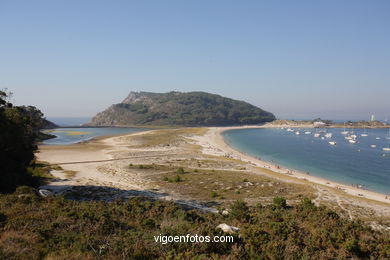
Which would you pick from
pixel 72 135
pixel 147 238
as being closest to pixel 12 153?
pixel 147 238

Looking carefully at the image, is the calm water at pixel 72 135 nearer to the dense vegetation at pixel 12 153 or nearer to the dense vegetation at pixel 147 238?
the dense vegetation at pixel 12 153

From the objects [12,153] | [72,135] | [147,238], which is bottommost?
[72,135]

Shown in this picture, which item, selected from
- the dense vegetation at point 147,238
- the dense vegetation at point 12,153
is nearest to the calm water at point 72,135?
the dense vegetation at point 12,153

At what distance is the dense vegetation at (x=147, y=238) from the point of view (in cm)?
640

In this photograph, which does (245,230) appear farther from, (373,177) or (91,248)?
(373,177)

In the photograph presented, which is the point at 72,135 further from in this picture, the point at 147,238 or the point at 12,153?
the point at 147,238

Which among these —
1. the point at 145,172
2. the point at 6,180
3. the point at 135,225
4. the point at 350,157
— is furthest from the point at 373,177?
the point at 6,180

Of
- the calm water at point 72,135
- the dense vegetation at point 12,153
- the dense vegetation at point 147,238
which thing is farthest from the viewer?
the calm water at point 72,135

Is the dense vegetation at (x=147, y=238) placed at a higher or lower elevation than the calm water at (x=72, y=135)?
higher

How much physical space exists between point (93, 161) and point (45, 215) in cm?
3213

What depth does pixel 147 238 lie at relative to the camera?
7574 millimetres

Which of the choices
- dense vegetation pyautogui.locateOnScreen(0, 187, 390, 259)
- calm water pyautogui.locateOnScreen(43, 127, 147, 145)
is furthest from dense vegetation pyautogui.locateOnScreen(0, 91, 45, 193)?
calm water pyautogui.locateOnScreen(43, 127, 147, 145)

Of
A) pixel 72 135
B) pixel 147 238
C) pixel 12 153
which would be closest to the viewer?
pixel 147 238

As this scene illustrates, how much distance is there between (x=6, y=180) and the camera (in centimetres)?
1692
